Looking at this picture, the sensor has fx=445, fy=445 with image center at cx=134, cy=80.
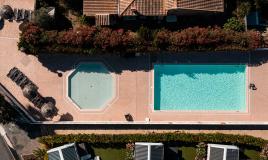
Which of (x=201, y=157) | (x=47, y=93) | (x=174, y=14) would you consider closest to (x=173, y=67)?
(x=174, y=14)

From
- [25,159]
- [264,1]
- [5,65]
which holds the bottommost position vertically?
[25,159]

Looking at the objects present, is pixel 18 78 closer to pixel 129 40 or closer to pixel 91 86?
pixel 91 86

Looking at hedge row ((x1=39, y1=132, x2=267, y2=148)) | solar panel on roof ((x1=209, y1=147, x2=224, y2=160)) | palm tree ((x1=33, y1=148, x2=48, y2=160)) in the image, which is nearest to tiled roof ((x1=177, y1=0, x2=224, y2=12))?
hedge row ((x1=39, y1=132, x2=267, y2=148))

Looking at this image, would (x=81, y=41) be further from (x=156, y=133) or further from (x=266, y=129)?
(x=266, y=129)

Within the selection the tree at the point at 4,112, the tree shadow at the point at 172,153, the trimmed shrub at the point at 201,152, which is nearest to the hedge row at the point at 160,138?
the trimmed shrub at the point at 201,152

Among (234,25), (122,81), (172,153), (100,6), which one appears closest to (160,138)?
(172,153)

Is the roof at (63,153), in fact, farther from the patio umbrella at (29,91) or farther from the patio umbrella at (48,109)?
the patio umbrella at (29,91)

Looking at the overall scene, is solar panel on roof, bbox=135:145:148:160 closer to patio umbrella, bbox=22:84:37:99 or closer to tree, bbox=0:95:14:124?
patio umbrella, bbox=22:84:37:99
